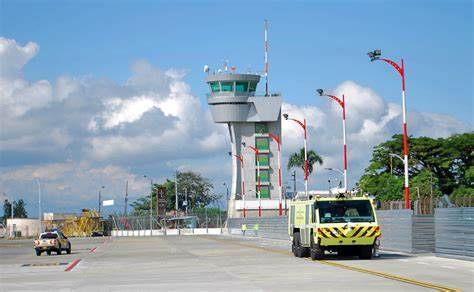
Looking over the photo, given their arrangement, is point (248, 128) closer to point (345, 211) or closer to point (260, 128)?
point (260, 128)

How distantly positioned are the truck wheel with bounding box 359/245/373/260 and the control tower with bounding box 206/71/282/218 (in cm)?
11246

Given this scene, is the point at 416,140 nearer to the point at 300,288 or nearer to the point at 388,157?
the point at 388,157

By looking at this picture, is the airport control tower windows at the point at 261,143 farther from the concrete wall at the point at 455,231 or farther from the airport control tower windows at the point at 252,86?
the concrete wall at the point at 455,231

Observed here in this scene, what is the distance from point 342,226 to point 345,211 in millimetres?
954

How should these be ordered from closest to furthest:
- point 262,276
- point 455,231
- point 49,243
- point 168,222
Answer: point 262,276
point 455,231
point 49,243
point 168,222

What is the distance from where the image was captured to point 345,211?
35.1m

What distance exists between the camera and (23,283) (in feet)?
92.0

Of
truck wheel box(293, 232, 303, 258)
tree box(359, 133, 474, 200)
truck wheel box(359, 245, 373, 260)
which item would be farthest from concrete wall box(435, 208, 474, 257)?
tree box(359, 133, 474, 200)

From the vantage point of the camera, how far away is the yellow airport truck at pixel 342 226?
3438 cm

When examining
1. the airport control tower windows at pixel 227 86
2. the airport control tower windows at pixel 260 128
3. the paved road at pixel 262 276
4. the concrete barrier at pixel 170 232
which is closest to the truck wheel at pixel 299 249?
the paved road at pixel 262 276

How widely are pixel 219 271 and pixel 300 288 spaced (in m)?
9.06

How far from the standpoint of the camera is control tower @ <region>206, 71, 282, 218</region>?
151625 mm

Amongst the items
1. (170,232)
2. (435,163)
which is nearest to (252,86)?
(170,232)

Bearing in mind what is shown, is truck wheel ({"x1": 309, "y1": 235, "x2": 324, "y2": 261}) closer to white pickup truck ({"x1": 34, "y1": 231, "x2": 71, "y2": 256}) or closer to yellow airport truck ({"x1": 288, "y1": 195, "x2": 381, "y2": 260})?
yellow airport truck ({"x1": 288, "y1": 195, "x2": 381, "y2": 260})
